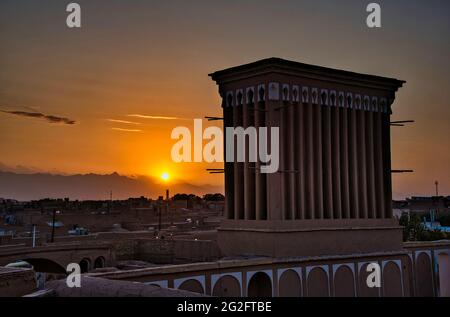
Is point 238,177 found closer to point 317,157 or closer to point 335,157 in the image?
point 317,157

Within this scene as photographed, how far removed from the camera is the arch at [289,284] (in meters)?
21.3

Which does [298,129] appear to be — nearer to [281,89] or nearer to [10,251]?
[281,89]

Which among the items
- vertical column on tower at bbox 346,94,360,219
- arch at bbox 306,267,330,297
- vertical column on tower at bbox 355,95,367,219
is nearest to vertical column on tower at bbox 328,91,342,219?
vertical column on tower at bbox 346,94,360,219

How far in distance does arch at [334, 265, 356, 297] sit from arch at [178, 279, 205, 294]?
6715 mm

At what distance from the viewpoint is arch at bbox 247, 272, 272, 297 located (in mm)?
20953

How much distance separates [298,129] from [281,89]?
Answer: 5.89 ft

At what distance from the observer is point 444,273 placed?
1123 inches

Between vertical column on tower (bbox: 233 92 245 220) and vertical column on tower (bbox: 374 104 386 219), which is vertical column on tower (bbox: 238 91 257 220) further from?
vertical column on tower (bbox: 374 104 386 219)

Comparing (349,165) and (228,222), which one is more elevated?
(349,165)

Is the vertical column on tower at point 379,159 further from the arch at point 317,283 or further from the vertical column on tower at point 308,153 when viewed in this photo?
the arch at point 317,283

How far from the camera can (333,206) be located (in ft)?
79.2

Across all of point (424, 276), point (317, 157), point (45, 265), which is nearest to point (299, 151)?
point (317, 157)
